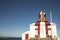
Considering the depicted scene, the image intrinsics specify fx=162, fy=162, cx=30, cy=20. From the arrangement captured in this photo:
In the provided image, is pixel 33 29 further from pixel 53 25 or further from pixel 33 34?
pixel 53 25

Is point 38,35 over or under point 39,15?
under

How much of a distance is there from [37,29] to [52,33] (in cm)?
140

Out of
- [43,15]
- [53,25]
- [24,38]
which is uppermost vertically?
[43,15]

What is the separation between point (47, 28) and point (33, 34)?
1.40 metres

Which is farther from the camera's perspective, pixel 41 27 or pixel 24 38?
pixel 24 38

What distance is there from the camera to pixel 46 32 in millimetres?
14656

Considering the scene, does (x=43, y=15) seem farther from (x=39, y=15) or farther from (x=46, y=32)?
(x=46, y=32)

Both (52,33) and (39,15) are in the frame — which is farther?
(39,15)

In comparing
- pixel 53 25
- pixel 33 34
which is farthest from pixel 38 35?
pixel 53 25

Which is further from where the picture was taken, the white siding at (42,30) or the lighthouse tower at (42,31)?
the white siding at (42,30)

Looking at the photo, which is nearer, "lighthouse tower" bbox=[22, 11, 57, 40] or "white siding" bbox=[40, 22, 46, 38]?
"lighthouse tower" bbox=[22, 11, 57, 40]

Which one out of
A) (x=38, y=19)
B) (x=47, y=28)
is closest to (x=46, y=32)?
(x=47, y=28)

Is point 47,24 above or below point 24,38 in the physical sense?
above

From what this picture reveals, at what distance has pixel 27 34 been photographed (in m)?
15.5
